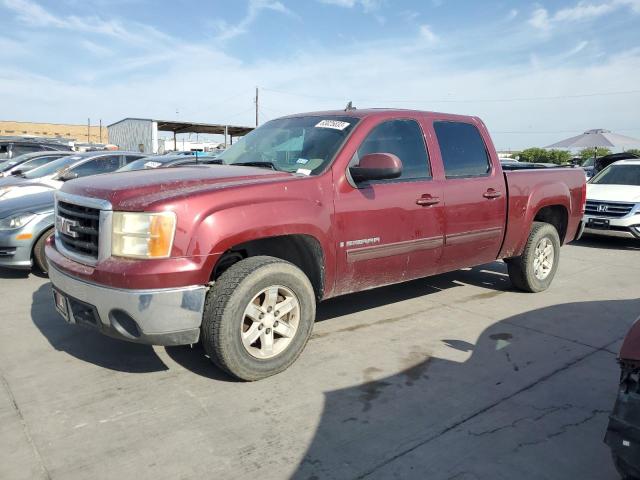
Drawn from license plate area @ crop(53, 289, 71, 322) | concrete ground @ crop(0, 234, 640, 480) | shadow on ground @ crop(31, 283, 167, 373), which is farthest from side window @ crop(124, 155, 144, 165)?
license plate area @ crop(53, 289, 71, 322)

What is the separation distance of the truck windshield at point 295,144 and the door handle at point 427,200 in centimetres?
84

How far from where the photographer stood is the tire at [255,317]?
3.30 m

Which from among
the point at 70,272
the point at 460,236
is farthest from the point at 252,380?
the point at 460,236

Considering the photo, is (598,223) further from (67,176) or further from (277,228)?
(67,176)

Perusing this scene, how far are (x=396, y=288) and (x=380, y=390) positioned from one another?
2.65 m

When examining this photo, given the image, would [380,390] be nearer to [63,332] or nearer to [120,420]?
[120,420]

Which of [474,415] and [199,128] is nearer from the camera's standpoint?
[474,415]

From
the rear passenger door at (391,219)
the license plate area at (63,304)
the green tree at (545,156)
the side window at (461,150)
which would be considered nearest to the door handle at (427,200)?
the rear passenger door at (391,219)

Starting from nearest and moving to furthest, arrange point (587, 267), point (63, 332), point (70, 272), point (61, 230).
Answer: point (70, 272) → point (61, 230) → point (63, 332) → point (587, 267)

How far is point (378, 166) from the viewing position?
386 centimetres

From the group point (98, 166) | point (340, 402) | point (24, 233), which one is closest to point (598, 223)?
point (340, 402)

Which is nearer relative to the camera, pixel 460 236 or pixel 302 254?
pixel 302 254

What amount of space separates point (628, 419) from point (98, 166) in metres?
9.05

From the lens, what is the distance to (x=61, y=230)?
3770 mm
